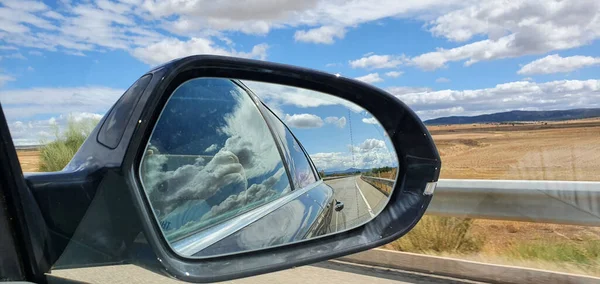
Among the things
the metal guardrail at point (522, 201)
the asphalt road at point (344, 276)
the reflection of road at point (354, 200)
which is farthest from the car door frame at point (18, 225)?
the metal guardrail at point (522, 201)

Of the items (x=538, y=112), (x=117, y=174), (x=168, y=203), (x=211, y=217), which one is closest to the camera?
(x=117, y=174)

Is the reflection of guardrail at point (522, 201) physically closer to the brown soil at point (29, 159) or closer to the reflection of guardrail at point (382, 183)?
the reflection of guardrail at point (382, 183)

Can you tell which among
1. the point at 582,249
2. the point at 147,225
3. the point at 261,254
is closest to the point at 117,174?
the point at 147,225

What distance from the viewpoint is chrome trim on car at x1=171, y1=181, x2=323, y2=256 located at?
2201mm

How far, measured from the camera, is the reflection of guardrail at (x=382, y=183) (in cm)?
306

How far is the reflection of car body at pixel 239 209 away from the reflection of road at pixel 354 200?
0.05m

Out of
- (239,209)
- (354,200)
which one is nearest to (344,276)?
(354,200)

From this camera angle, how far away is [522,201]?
6043 millimetres

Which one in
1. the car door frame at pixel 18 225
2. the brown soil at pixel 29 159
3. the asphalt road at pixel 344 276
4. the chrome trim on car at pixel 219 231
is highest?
the brown soil at pixel 29 159

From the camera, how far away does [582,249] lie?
632cm

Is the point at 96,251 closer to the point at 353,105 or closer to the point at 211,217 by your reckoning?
the point at 211,217

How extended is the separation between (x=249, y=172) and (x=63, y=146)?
86 centimetres

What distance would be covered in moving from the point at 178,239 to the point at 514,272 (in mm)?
4092

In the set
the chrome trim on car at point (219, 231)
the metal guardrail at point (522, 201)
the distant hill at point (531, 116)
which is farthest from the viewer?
the distant hill at point (531, 116)
